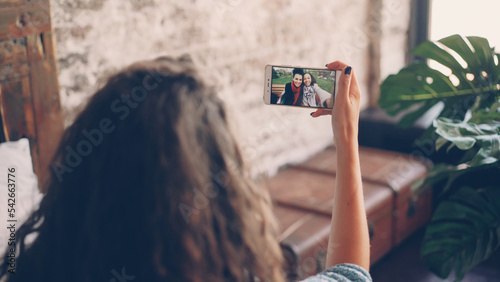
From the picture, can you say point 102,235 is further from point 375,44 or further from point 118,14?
point 375,44

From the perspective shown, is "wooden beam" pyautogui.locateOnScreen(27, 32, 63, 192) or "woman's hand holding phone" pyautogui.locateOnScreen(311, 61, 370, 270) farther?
"wooden beam" pyautogui.locateOnScreen(27, 32, 63, 192)

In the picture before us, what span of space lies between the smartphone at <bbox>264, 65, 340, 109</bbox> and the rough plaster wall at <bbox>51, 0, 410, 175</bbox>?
14cm

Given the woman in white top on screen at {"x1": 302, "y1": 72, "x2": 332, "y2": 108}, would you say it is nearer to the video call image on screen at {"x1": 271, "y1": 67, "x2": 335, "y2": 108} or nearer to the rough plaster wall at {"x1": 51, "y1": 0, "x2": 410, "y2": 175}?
the video call image on screen at {"x1": 271, "y1": 67, "x2": 335, "y2": 108}

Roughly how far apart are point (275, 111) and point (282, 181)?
1.23 feet

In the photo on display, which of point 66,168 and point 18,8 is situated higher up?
point 18,8

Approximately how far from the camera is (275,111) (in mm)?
2703

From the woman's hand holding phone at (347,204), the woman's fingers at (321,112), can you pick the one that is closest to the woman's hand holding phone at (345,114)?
the woman's hand holding phone at (347,204)

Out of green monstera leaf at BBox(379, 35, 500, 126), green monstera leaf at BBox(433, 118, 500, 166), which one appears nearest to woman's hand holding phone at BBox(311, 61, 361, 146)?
green monstera leaf at BBox(433, 118, 500, 166)

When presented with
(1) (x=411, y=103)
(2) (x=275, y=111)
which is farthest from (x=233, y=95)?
(1) (x=411, y=103)

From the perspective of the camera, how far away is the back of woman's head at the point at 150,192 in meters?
0.78

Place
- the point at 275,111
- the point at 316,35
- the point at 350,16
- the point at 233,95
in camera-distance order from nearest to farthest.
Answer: the point at 233,95 < the point at 275,111 < the point at 316,35 < the point at 350,16

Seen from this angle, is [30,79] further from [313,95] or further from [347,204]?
[347,204]

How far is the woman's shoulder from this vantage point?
3.06ft

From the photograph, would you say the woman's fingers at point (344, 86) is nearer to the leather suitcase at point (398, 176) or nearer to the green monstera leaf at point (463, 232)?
the green monstera leaf at point (463, 232)
